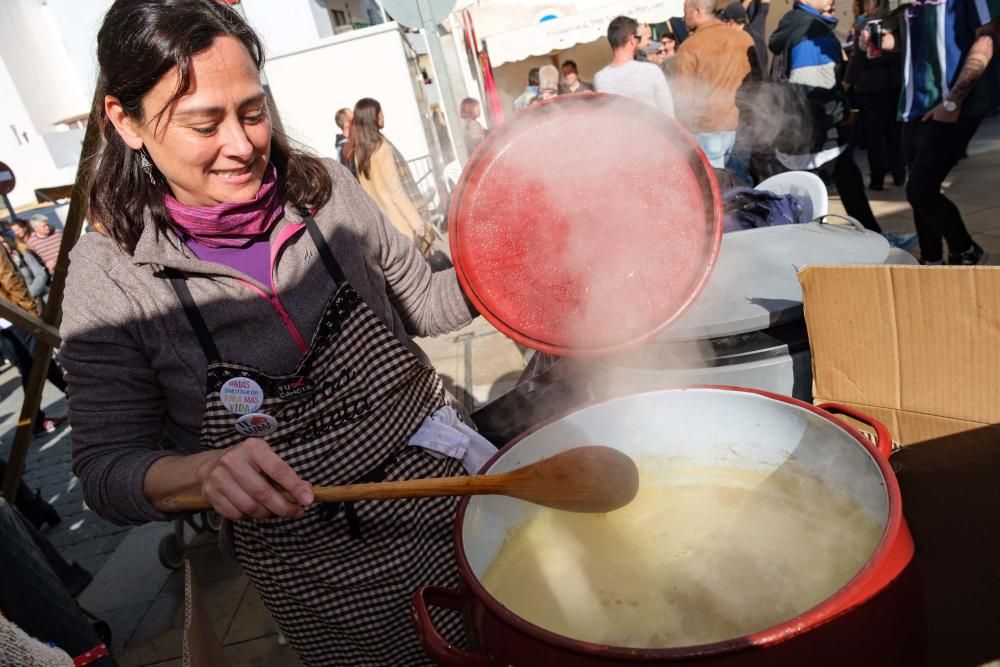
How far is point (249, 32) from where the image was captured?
51.8 inches

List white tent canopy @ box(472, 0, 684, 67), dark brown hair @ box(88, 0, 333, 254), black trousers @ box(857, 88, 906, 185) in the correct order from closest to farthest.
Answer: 1. dark brown hair @ box(88, 0, 333, 254)
2. black trousers @ box(857, 88, 906, 185)
3. white tent canopy @ box(472, 0, 684, 67)

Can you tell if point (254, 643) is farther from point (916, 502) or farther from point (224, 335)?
point (916, 502)

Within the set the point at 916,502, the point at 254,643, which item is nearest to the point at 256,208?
the point at 916,502

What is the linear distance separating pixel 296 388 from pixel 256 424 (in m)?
0.10

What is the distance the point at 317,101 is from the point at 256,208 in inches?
408

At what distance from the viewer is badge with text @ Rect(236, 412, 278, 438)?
1.19 meters

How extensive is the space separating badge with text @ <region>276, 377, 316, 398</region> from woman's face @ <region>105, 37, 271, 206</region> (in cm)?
40

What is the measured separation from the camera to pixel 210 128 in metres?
1.16

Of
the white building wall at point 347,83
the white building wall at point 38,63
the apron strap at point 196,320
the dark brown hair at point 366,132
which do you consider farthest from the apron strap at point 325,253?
the white building wall at point 38,63

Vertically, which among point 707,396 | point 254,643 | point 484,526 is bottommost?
point 254,643

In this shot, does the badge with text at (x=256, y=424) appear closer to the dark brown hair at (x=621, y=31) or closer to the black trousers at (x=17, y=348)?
the dark brown hair at (x=621, y=31)

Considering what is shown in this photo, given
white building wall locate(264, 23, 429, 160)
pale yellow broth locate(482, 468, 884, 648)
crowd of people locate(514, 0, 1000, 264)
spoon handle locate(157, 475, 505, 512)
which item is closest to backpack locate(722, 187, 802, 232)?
crowd of people locate(514, 0, 1000, 264)

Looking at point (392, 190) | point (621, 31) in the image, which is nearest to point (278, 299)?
point (621, 31)

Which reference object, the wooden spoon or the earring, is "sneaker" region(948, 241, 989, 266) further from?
the earring
